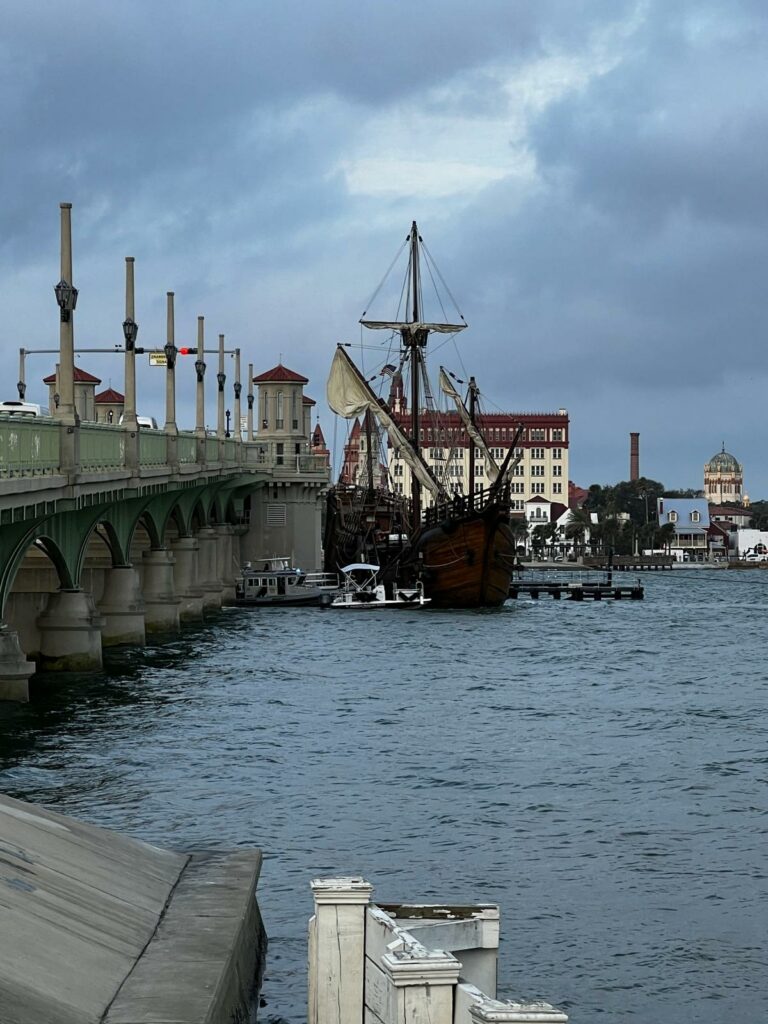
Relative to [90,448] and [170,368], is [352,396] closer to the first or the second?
[170,368]

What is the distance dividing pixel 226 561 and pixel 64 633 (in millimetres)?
51286

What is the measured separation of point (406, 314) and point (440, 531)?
1060 inches

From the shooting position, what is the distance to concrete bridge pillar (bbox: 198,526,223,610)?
9334cm

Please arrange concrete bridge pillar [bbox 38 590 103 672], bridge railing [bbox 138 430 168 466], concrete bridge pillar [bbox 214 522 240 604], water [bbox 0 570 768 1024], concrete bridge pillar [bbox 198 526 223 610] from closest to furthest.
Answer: water [bbox 0 570 768 1024] < concrete bridge pillar [bbox 38 590 103 672] < bridge railing [bbox 138 430 168 466] < concrete bridge pillar [bbox 198 526 223 610] < concrete bridge pillar [bbox 214 522 240 604]

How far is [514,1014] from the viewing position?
976 centimetres

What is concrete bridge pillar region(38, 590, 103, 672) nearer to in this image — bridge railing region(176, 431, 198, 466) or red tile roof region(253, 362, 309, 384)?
bridge railing region(176, 431, 198, 466)

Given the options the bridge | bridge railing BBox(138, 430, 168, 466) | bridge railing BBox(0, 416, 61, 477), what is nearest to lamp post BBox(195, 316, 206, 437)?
the bridge

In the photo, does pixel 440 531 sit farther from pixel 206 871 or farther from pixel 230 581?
pixel 206 871

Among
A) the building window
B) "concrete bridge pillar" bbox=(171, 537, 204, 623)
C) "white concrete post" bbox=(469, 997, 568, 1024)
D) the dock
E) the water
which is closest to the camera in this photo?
"white concrete post" bbox=(469, 997, 568, 1024)

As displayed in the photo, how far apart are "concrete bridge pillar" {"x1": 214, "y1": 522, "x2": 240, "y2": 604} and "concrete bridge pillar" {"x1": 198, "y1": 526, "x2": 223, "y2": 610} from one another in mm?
1159

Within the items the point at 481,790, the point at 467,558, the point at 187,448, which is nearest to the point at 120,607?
the point at 187,448

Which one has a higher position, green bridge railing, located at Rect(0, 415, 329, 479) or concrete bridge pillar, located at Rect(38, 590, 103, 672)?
green bridge railing, located at Rect(0, 415, 329, 479)

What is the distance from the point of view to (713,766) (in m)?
34.2

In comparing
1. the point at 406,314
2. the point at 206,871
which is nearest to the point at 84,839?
the point at 206,871
